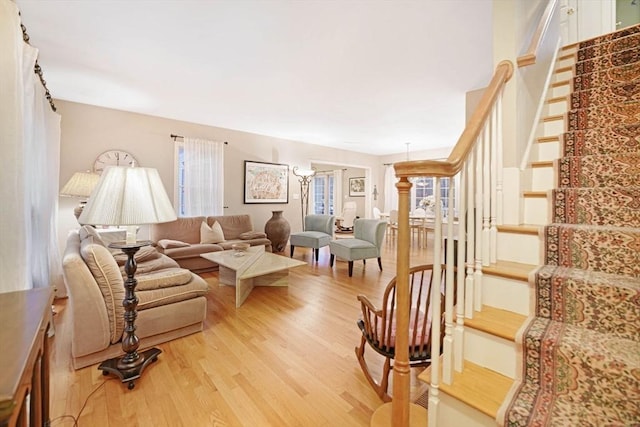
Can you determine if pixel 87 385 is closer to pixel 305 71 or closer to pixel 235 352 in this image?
pixel 235 352

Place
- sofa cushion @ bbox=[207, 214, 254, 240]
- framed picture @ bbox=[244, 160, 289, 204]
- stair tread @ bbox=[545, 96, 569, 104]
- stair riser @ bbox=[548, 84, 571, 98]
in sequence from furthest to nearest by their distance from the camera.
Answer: framed picture @ bbox=[244, 160, 289, 204], sofa cushion @ bbox=[207, 214, 254, 240], stair riser @ bbox=[548, 84, 571, 98], stair tread @ bbox=[545, 96, 569, 104]

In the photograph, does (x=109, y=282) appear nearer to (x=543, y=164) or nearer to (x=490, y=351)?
(x=490, y=351)

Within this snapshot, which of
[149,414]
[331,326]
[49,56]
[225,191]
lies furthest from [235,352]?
[225,191]

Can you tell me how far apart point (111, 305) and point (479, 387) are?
229cm

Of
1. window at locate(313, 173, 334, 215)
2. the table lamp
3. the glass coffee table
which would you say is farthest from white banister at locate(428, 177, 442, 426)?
window at locate(313, 173, 334, 215)

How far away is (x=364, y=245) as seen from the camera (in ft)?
13.9

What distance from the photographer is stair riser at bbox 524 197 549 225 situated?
1662 mm

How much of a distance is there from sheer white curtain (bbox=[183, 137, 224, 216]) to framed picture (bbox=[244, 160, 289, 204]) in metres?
0.62

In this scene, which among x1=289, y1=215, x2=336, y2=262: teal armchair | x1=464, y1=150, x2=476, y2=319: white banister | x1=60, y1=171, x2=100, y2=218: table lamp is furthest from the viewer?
x1=289, y1=215, x2=336, y2=262: teal armchair

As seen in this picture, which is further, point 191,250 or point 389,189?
point 389,189

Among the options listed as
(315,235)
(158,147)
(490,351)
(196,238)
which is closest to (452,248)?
(490,351)

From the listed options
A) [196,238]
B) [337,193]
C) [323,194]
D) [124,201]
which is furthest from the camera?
[323,194]

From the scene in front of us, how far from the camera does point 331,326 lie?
2.55 meters

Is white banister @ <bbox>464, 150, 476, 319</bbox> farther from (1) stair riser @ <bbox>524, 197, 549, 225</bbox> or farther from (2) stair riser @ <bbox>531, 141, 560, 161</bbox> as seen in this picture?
(2) stair riser @ <bbox>531, 141, 560, 161</bbox>
